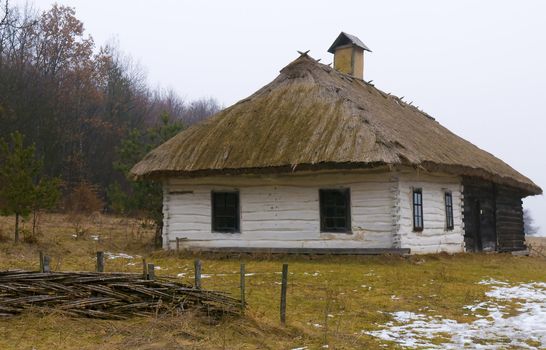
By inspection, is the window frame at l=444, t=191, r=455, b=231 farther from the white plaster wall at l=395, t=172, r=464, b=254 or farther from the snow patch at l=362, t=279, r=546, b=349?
the snow patch at l=362, t=279, r=546, b=349

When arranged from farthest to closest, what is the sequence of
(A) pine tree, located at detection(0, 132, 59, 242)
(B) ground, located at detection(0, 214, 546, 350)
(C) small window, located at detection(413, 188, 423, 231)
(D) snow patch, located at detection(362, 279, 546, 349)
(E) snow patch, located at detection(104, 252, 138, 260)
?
1. (A) pine tree, located at detection(0, 132, 59, 242)
2. (C) small window, located at detection(413, 188, 423, 231)
3. (E) snow patch, located at detection(104, 252, 138, 260)
4. (D) snow patch, located at detection(362, 279, 546, 349)
5. (B) ground, located at detection(0, 214, 546, 350)

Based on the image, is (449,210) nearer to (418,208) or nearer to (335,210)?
(418,208)

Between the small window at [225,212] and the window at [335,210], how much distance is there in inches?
96.0

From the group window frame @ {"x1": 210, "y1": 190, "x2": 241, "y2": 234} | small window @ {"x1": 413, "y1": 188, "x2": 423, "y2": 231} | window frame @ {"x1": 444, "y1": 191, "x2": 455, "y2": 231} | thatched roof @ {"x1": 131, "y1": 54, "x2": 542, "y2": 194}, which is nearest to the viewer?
thatched roof @ {"x1": 131, "y1": 54, "x2": 542, "y2": 194}

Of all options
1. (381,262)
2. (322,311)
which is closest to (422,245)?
(381,262)

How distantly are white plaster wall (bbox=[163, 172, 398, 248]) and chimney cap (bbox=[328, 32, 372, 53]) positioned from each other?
9.90 m

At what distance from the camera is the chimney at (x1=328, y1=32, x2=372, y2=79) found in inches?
904

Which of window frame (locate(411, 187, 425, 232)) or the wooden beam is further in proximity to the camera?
window frame (locate(411, 187, 425, 232))

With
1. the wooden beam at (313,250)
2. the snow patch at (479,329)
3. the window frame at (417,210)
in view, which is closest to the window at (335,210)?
the wooden beam at (313,250)

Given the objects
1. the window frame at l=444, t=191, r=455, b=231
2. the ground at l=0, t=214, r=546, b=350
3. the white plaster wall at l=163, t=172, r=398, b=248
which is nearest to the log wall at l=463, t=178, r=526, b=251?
the window frame at l=444, t=191, r=455, b=231

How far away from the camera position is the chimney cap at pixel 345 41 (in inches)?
906

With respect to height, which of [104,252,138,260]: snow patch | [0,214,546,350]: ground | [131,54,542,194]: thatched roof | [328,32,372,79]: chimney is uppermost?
[328,32,372,79]: chimney

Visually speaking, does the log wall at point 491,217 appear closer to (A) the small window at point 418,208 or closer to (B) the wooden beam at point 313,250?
(A) the small window at point 418,208

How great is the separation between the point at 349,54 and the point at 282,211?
10.0 meters
